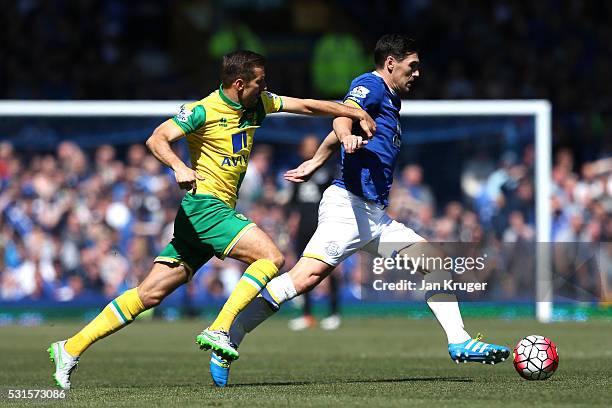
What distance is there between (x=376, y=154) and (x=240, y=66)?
3.97 ft

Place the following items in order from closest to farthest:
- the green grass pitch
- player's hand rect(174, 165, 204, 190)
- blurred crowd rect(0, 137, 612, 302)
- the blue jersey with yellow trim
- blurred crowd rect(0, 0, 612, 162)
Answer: the green grass pitch → player's hand rect(174, 165, 204, 190) → the blue jersey with yellow trim → blurred crowd rect(0, 137, 612, 302) → blurred crowd rect(0, 0, 612, 162)

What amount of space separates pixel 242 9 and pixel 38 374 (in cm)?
1639

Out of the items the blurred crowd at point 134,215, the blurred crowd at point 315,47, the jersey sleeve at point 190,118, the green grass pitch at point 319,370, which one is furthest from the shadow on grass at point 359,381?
the blurred crowd at point 315,47

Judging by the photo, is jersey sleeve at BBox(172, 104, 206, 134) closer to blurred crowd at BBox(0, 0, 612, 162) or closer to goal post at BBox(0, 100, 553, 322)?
goal post at BBox(0, 100, 553, 322)

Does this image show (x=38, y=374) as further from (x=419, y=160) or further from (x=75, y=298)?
(x=419, y=160)

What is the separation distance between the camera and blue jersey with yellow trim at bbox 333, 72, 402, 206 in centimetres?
927

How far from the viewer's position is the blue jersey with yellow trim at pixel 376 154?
365 inches

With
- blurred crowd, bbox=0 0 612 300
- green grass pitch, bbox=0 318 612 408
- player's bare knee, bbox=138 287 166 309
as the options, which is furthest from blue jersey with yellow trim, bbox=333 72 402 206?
blurred crowd, bbox=0 0 612 300

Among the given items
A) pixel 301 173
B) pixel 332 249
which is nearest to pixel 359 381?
pixel 332 249

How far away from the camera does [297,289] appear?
903 centimetres

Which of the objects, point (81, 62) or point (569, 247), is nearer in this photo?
point (569, 247)

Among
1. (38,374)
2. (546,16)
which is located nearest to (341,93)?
(546,16)

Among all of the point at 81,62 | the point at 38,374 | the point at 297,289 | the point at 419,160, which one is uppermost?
the point at 81,62

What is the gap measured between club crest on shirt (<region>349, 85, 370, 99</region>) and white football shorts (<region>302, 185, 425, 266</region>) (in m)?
0.70
